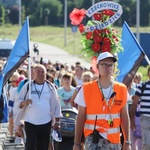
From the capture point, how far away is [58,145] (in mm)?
12430

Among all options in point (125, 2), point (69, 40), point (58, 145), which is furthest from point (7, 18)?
point (58, 145)

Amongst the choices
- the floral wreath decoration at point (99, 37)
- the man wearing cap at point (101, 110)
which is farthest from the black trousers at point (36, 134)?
the man wearing cap at point (101, 110)

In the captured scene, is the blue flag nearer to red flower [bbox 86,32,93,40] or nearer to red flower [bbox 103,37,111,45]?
red flower [bbox 103,37,111,45]

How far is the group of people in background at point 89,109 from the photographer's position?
8.15m

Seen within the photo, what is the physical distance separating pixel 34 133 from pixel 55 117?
1.39 feet

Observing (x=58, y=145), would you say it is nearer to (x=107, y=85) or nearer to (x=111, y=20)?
(x=111, y=20)

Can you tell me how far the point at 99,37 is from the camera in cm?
1167

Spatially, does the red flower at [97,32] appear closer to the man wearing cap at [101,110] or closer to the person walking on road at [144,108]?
the person walking on road at [144,108]

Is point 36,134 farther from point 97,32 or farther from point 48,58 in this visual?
point 48,58

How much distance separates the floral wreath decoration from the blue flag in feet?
0.66

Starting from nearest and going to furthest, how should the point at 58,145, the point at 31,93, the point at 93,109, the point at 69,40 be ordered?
1. the point at 93,109
2. the point at 31,93
3. the point at 58,145
4. the point at 69,40

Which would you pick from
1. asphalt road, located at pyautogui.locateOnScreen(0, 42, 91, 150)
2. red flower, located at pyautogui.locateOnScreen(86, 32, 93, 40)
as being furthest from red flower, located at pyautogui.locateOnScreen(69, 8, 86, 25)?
asphalt road, located at pyautogui.locateOnScreen(0, 42, 91, 150)

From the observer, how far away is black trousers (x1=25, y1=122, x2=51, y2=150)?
11445 mm

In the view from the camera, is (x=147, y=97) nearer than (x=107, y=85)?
No
